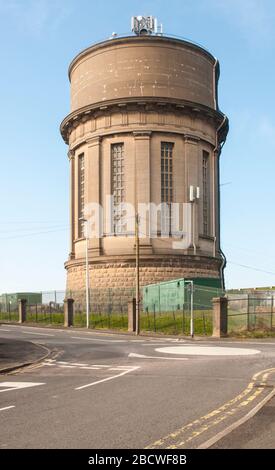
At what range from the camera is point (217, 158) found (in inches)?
2776

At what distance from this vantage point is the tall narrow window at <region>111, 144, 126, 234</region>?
62438 millimetres

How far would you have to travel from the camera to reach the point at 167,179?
6291cm

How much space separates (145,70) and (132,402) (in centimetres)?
5471

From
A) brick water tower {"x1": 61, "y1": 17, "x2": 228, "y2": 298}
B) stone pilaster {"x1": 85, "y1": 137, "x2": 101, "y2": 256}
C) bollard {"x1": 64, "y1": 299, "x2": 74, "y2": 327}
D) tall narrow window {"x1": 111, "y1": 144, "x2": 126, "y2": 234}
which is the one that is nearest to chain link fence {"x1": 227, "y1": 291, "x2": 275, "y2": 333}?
brick water tower {"x1": 61, "y1": 17, "x2": 228, "y2": 298}

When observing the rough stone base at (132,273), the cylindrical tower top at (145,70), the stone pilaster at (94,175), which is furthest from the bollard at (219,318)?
the cylindrical tower top at (145,70)

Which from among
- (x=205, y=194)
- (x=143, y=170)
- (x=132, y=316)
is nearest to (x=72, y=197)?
(x=143, y=170)

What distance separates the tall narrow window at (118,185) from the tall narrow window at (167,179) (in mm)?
4430

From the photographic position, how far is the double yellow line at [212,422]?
7949 millimetres

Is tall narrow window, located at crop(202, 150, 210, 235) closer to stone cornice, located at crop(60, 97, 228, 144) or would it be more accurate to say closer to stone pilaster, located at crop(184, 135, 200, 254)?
stone pilaster, located at crop(184, 135, 200, 254)

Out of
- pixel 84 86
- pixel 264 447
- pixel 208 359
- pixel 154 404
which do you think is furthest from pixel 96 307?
pixel 264 447

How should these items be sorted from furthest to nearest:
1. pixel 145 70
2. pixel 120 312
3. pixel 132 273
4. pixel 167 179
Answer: pixel 167 179 → pixel 145 70 → pixel 132 273 → pixel 120 312

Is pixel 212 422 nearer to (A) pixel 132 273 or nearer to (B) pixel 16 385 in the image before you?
(B) pixel 16 385

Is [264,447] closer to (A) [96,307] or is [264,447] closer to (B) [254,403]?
(B) [254,403]
